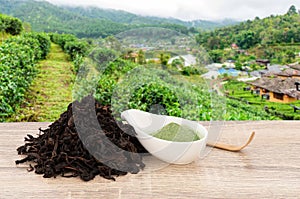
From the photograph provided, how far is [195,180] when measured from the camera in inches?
28.2

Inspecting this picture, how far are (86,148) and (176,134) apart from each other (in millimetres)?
204

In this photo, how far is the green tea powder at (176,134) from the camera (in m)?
0.76

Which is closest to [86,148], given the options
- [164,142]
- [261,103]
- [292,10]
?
[164,142]

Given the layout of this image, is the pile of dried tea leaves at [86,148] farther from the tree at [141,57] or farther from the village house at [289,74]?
the village house at [289,74]

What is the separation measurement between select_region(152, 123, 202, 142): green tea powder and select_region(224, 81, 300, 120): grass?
1474 mm

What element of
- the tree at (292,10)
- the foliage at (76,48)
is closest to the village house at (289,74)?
the tree at (292,10)

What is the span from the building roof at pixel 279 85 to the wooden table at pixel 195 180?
57.5 inches

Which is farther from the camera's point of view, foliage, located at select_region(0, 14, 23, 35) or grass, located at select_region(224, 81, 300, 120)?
foliage, located at select_region(0, 14, 23, 35)

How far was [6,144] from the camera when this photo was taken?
917 mm

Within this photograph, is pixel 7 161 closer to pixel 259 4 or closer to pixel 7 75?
pixel 7 75

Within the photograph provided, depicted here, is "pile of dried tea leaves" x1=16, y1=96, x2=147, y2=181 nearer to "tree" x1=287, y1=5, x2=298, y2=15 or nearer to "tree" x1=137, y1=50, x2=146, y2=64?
"tree" x1=137, y1=50, x2=146, y2=64

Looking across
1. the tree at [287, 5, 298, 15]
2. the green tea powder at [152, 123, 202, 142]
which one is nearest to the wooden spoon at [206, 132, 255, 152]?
the green tea powder at [152, 123, 202, 142]

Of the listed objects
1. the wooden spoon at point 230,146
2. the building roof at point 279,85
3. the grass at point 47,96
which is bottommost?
the grass at point 47,96

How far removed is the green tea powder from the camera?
0.76 meters
